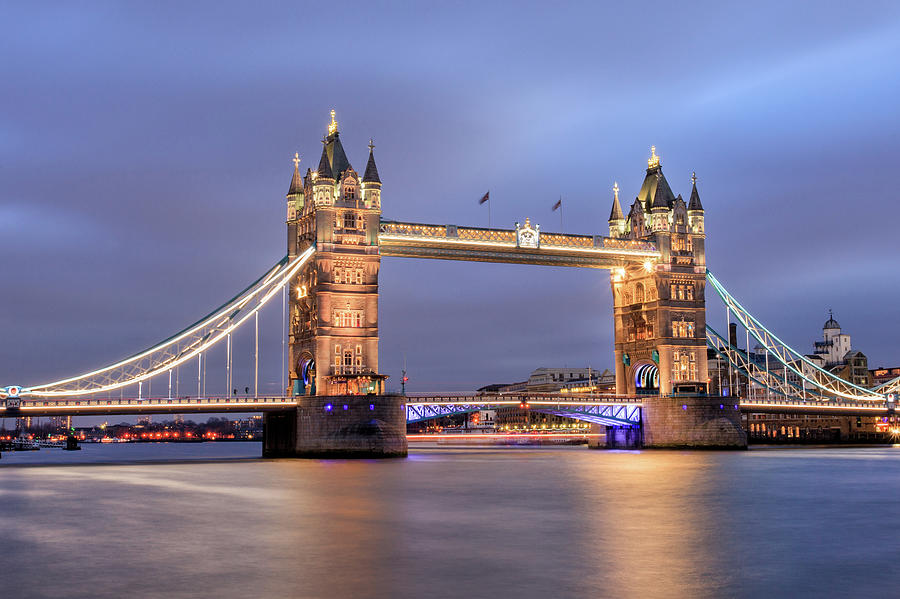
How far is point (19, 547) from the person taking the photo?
923 inches

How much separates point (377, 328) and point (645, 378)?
2894 centimetres

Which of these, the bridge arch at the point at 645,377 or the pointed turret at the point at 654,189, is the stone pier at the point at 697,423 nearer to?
the bridge arch at the point at 645,377

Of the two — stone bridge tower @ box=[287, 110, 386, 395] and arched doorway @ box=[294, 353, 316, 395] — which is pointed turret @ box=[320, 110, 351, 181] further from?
arched doorway @ box=[294, 353, 316, 395]

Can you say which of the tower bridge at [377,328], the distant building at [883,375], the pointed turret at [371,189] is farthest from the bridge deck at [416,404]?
the distant building at [883,375]

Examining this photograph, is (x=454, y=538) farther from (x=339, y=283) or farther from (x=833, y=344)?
(x=833, y=344)

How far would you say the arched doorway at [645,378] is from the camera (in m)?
86.1

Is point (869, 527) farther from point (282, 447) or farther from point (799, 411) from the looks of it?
point (799, 411)

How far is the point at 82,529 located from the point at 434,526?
10053 millimetres

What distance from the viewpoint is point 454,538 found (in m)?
24.7

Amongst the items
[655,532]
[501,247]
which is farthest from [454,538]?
→ [501,247]

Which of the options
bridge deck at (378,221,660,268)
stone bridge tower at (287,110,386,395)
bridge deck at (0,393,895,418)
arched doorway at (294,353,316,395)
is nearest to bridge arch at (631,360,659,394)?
bridge deck at (0,393,895,418)

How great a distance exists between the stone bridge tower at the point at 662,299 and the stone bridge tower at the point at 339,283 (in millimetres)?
26404

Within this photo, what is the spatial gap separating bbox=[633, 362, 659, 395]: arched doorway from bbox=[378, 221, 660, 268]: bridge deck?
10.7 metres

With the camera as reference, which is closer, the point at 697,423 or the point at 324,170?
the point at 324,170
